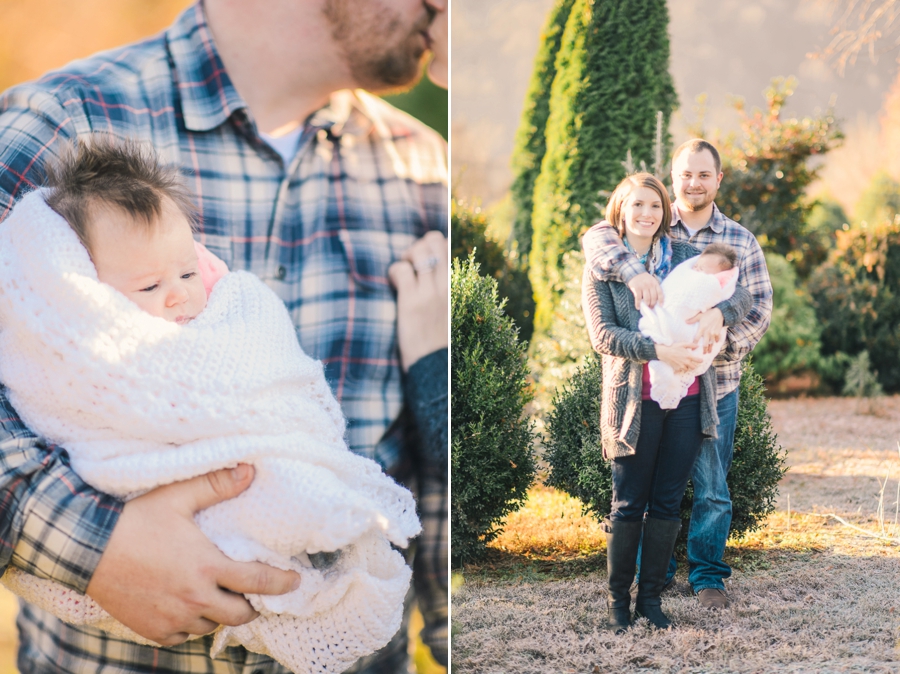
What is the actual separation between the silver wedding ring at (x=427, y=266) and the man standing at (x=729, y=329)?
485 mm

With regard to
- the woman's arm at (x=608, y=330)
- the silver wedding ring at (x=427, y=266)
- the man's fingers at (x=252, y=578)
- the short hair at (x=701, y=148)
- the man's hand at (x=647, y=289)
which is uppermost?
the short hair at (x=701, y=148)

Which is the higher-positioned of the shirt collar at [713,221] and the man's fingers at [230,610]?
the shirt collar at [713,221]

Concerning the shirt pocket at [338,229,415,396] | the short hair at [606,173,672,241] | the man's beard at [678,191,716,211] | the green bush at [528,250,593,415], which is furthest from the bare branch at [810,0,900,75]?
the shirt pocket at [338,229,415,396]

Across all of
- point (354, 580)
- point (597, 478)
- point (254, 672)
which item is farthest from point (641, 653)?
point (254, 672)

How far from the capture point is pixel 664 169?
8.56ft

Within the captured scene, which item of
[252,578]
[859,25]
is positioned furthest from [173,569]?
[859,25]

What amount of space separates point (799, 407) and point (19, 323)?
2.75 metres

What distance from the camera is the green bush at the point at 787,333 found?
3.40 meters

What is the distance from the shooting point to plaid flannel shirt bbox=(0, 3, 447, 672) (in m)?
1.88

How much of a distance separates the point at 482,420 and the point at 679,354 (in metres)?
0.73

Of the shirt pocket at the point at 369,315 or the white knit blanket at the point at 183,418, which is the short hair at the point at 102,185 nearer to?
the white knit blanket at the point at 183,418

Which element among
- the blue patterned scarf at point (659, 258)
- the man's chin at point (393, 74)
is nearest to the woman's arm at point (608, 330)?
the blue patterned scarf at point (659, 258)

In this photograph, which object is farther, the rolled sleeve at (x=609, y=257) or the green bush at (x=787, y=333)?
the green bush at (x=787, y=333)

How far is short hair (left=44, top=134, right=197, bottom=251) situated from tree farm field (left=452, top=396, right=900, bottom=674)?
1586mm
